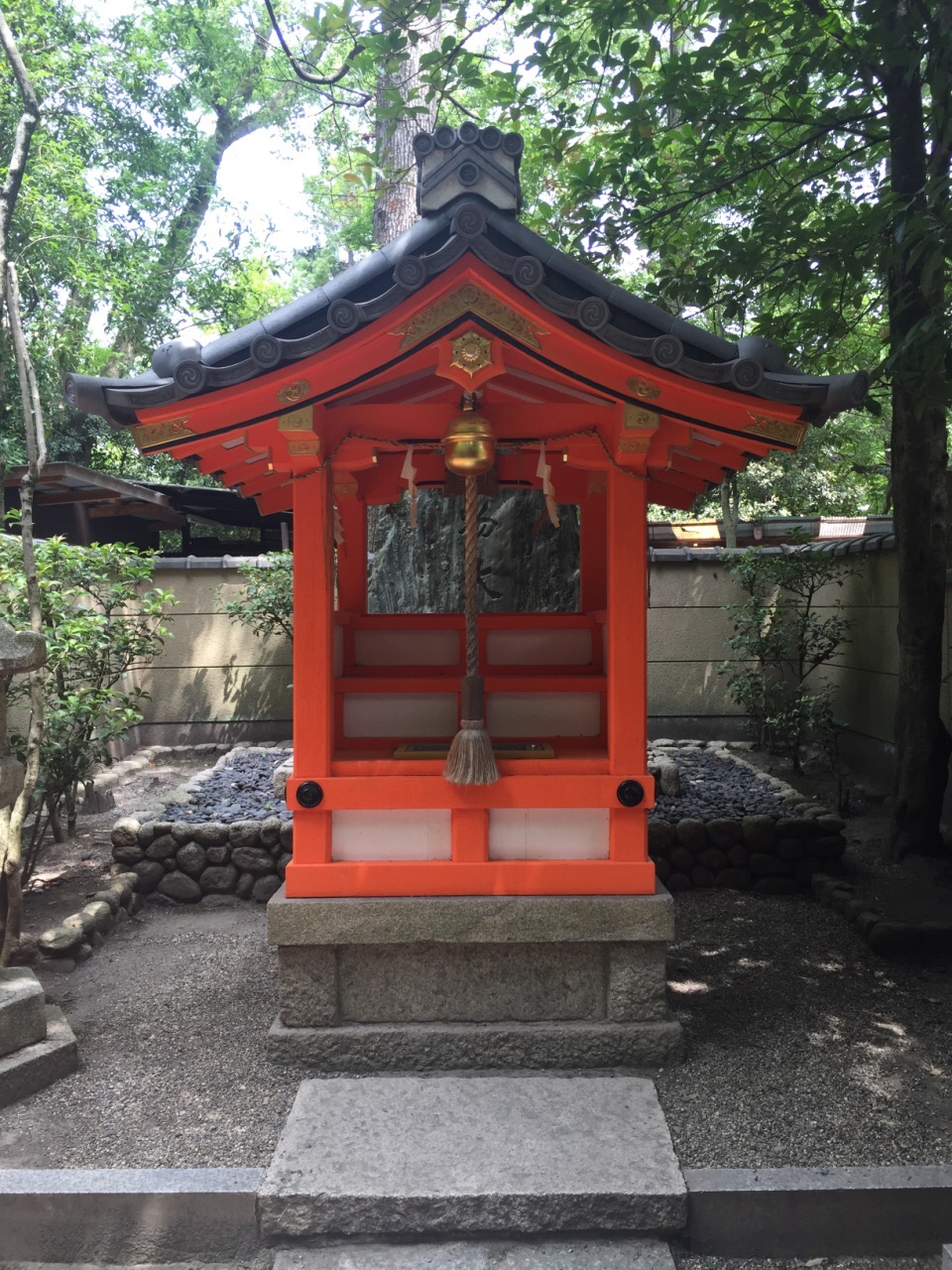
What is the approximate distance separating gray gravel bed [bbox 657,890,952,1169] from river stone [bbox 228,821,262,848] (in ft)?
10.1

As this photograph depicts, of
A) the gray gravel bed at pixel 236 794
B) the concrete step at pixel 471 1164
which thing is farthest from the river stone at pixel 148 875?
the concrete step at pixel 471 1164

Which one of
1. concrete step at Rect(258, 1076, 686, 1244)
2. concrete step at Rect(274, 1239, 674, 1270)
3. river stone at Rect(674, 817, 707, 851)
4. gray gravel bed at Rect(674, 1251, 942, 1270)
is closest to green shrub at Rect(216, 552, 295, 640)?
river stone at Rect(674, 817, 707, 851)

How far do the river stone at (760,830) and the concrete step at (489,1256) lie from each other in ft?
12.5

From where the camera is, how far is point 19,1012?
12.4 feet

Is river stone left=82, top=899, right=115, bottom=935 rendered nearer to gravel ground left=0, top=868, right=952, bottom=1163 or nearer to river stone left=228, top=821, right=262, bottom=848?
gravel ground left=0, top=868, right=952, bottom=1163

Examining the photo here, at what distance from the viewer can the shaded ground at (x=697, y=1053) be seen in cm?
332

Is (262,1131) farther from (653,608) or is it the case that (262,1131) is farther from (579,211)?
(653,608)

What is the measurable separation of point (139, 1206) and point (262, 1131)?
52 cm

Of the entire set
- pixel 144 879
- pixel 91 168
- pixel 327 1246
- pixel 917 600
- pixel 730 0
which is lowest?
pixel 327 1246

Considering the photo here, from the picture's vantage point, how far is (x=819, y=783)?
8.78 meters

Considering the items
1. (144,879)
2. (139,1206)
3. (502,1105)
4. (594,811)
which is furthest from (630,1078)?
(144,879)

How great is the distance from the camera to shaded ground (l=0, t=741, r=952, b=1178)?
3.32 metres

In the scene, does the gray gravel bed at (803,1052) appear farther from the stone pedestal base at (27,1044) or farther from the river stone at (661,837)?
the stone pedestal base at (27,1044)

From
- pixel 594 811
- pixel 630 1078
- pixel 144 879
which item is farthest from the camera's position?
pixel 144 879
